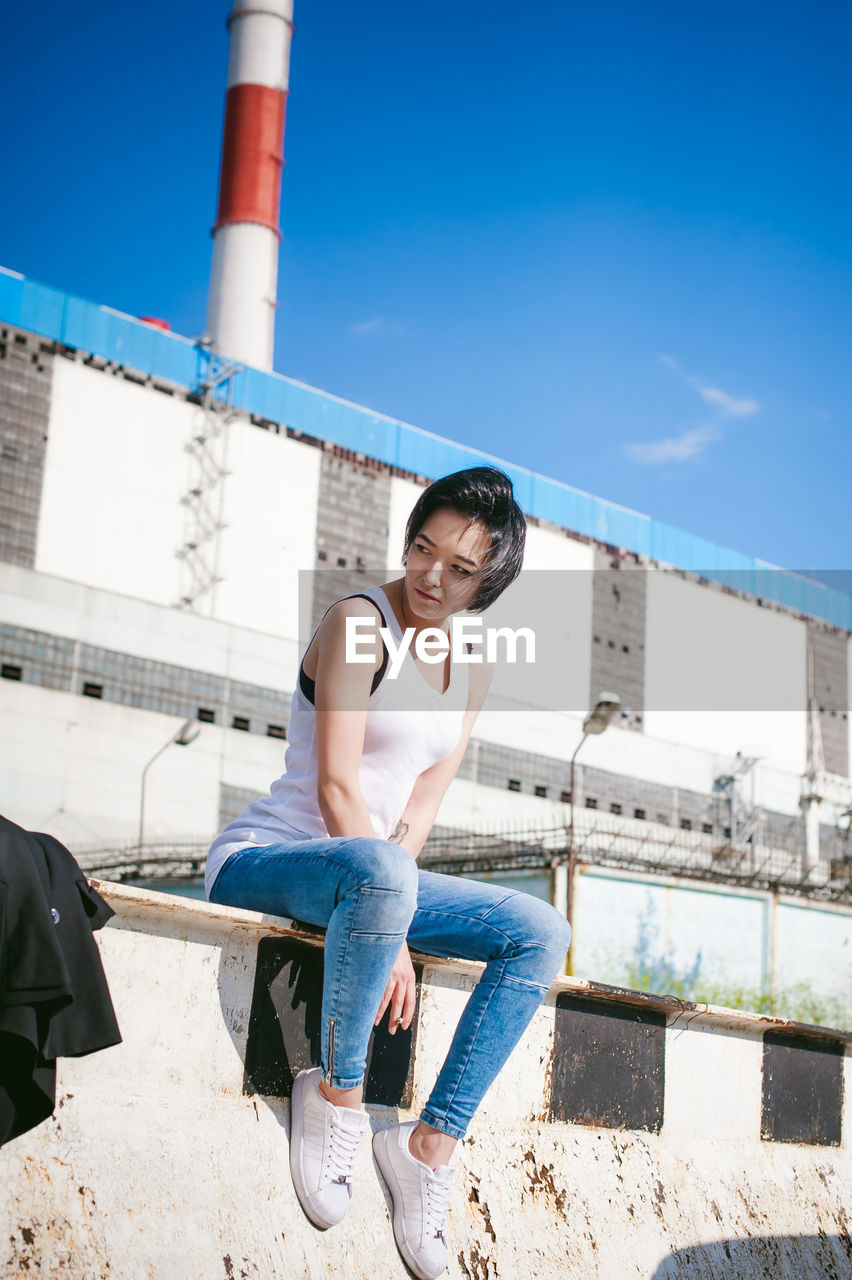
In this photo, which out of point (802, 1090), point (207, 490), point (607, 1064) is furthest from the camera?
point (207, 490)

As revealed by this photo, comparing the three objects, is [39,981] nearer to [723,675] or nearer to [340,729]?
[340,729]

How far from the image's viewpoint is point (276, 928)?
2.18m

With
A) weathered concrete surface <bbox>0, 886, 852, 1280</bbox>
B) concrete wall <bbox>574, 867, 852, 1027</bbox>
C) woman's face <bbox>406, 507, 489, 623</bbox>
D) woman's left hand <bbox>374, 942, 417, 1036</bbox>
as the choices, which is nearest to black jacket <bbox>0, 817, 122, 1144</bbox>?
weathered concrete surface <bbox>0, 886, 852, 1280</bbox>

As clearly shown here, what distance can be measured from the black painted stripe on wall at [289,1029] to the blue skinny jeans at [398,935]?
0.30 ft

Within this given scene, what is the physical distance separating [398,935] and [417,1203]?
0.50 m

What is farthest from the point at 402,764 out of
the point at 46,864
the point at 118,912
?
the point at 46,864

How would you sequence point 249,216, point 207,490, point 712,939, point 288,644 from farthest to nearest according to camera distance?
point 249,216, point 207,490, point 288,644, point 712,939

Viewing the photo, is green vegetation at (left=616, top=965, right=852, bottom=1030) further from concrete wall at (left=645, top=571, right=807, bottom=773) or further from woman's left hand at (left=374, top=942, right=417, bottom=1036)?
woman's left hand at (left=374, top=942, right=417, bottom=1036)

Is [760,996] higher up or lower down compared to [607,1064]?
lower down

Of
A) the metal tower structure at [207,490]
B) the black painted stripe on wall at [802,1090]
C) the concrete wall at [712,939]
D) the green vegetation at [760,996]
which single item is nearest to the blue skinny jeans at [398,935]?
the black painted stripe on wall at [802,1090]

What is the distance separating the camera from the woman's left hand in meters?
2.18

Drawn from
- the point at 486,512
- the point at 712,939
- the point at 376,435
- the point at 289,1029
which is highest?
the point at 376,435

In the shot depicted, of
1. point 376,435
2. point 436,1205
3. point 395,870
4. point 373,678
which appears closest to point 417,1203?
point 436,1205
